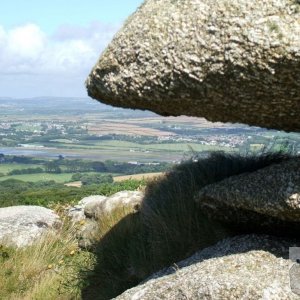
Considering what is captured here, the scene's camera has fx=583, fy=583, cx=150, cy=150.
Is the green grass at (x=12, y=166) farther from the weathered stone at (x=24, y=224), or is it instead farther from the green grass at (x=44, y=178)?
the weathered stone at (x=24, y=224)

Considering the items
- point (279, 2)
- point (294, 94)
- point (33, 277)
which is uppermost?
point (279, 2)

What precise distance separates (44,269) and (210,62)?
21.6 ft

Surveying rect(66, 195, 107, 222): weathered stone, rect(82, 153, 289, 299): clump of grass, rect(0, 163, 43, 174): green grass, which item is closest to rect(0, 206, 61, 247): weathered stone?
rect(66, 195, 107, 222): weathered stone

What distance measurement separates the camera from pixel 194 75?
19.1 ft

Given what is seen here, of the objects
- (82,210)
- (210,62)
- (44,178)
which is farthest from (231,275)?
(44,178)

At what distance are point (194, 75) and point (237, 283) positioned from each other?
2.22 m

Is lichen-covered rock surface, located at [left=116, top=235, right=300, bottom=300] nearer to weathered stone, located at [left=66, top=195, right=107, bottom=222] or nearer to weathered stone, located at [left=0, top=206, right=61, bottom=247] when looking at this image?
weathered stone, located at [left=0, top=206, right=61, bottom=247]

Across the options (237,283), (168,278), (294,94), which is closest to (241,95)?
(294,94)

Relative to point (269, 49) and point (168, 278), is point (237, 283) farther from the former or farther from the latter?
point (269, 49)

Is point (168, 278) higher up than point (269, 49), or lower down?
lower down

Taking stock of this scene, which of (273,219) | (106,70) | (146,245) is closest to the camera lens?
(106,70)

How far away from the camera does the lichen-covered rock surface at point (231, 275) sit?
238 inches

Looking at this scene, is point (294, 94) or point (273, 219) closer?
point (294, 94)

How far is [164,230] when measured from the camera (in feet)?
28.6
